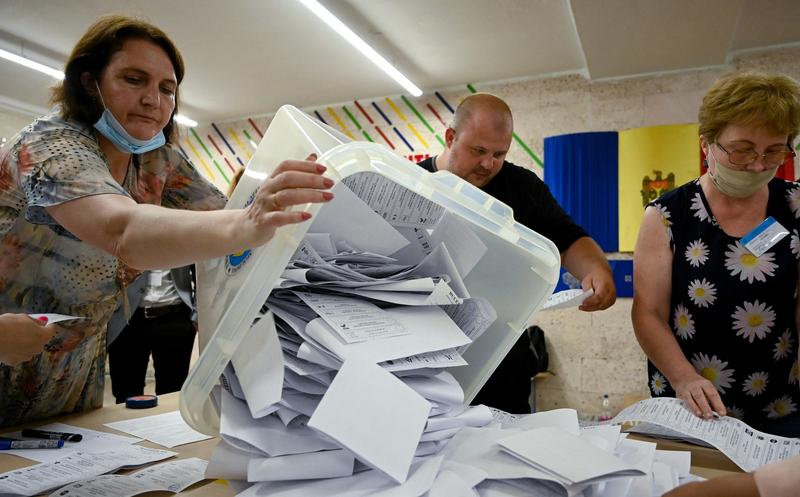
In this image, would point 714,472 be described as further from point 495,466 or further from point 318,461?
point 318,461

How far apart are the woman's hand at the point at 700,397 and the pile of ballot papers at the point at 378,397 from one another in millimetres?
300

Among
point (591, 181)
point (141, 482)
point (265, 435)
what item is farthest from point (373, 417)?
point (591, 181)

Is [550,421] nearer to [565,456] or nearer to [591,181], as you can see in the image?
[565,456]

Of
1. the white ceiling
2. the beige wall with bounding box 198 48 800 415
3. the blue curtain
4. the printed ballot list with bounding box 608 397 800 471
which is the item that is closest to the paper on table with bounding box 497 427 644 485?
the printed ballot list with bounding box 608 397 800 471

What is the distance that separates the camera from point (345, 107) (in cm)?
564

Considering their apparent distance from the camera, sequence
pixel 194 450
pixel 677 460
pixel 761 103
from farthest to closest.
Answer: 1. pixel 761 103
2. pixel 194 450
3. pixel 677 460

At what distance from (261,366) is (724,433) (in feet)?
2.37

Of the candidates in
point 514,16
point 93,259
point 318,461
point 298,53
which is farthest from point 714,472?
point 298,53

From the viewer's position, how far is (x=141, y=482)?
2.18 ft

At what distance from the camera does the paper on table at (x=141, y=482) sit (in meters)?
0.63

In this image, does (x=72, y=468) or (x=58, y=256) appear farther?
(x=58, y=256)

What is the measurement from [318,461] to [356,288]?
193 mm

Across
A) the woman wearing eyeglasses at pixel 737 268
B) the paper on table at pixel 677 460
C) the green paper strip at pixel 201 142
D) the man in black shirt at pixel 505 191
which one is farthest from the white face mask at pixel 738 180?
the green paper strip at pixel 201 142

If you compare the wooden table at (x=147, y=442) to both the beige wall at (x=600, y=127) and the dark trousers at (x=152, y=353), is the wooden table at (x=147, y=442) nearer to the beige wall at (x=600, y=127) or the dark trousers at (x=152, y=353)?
the dark trousers at (x=152, y=353)
